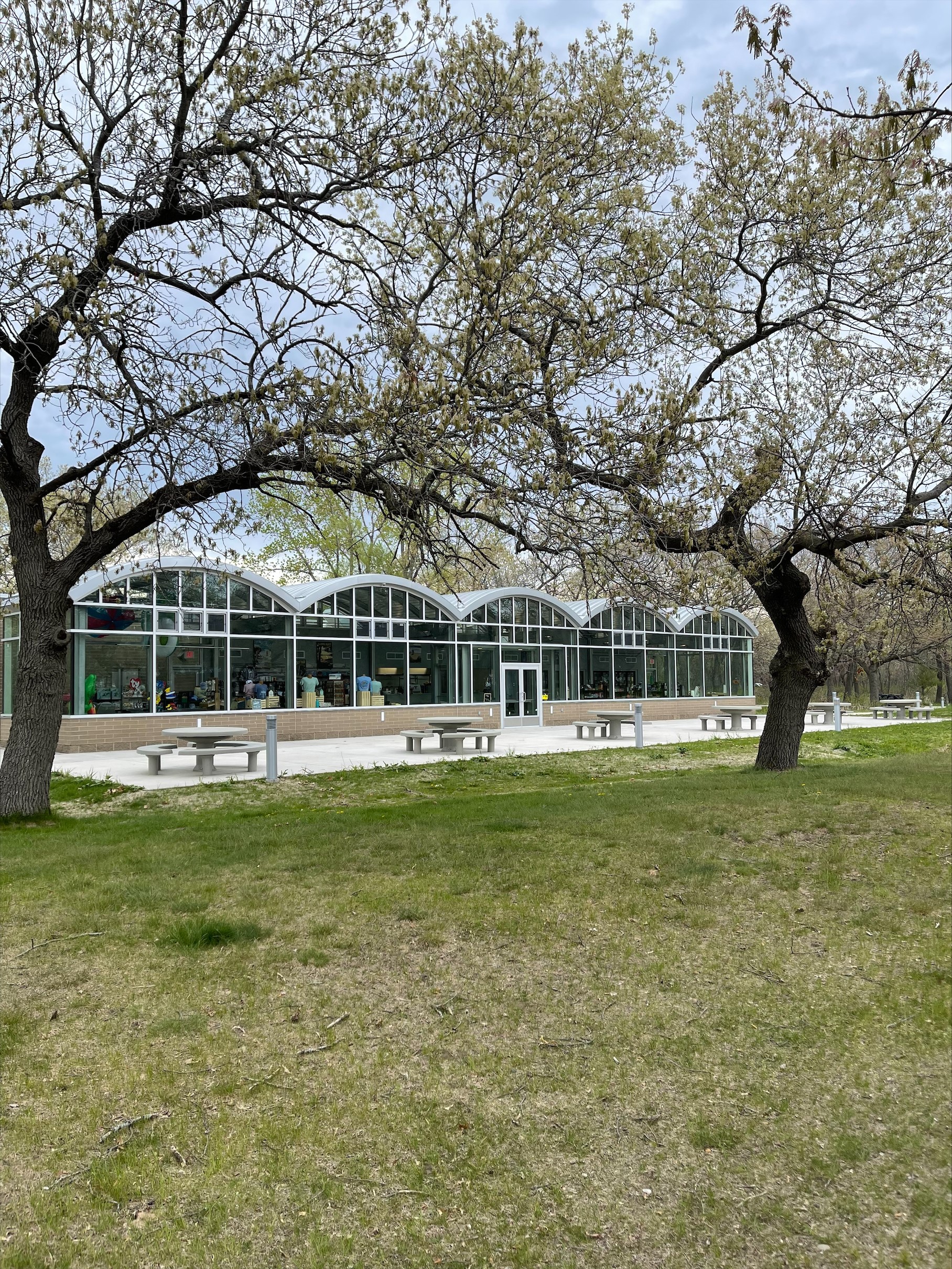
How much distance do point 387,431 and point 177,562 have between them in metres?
16.6

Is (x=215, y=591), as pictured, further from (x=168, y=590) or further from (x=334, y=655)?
(x=334, y=655)

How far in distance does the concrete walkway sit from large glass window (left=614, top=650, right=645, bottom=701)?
5.20 m

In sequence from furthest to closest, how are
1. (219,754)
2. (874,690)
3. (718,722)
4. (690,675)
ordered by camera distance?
(874,690), (690,675), (718,722), (219,754)

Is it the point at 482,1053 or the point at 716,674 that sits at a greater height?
the point at 716,674

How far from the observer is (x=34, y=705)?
9.77 meters

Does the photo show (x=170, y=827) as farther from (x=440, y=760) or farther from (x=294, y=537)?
(x=294, y=537)

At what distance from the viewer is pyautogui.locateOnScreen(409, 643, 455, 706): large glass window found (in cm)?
2819

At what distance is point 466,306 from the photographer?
722cm

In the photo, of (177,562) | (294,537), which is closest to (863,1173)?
(177,562)

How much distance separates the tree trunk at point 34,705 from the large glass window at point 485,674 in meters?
20.5

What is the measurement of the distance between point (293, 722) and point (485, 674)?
776 cm

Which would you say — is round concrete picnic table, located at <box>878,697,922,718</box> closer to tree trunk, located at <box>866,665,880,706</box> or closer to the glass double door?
tree trunk, located at <box>866,665,880,706</box>

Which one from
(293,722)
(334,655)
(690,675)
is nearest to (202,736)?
(293,722)

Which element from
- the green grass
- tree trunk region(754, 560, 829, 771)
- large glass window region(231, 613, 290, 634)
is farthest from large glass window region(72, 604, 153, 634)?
the green grass
